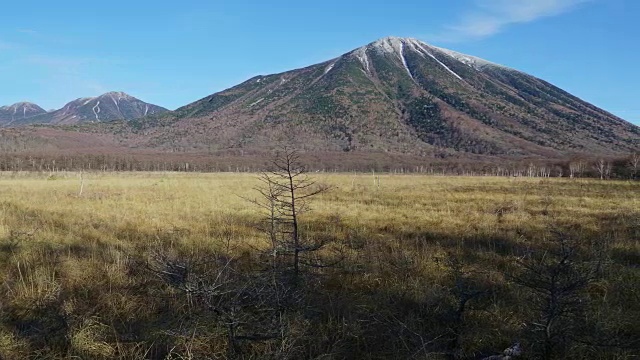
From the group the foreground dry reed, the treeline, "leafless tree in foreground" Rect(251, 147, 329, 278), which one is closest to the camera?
the foreground dry reed

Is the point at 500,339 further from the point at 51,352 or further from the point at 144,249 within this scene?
the point at 144,249

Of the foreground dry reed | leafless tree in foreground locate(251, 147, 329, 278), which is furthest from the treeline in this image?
leafless tree in foreground locate(251, 147, 329, 278)

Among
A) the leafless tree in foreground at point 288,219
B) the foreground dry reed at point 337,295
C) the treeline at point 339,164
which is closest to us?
the foreground dry reed at point 337,295

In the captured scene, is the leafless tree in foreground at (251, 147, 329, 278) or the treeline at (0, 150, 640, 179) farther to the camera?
the treeline at (0, 150, 640, 179)

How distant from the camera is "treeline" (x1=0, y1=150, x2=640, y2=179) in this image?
311 ft

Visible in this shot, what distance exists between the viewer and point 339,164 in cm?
13462

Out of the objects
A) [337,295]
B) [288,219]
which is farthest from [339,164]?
[337,295]

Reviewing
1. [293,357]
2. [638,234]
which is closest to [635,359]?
[293,357]

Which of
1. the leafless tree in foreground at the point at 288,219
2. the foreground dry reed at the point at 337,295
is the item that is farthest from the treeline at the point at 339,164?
the leafless tree in foreground at the point at 288,219

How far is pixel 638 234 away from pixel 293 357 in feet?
32.6

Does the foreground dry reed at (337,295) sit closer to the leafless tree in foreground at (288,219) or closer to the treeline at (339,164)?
the leafless tree in foreground at (288,219)

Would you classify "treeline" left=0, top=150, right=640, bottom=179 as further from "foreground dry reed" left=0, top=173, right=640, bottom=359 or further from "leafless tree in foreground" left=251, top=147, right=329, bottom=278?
"leafless tree in foreground" left=251, top=147, right=329, bottom=278

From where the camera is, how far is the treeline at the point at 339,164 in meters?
94.9

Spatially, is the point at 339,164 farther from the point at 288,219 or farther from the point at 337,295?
the point at 337,295
